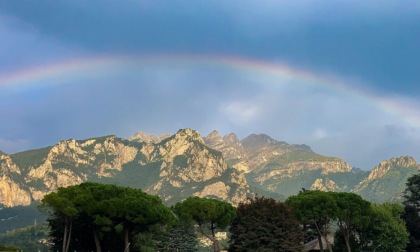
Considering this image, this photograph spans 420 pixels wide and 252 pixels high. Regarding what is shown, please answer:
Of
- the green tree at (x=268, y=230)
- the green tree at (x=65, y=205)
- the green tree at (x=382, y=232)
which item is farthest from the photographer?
the green tree at (x=382, y=232)

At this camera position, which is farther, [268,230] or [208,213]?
[208,213]

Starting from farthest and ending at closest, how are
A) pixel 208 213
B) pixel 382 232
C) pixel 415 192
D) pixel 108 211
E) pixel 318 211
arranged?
pixel 415 192, pixel 382 232, pixel 208 213, pixel 318 211, pixel 108 211

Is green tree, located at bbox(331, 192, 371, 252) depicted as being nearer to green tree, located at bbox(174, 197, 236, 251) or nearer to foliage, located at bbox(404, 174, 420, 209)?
green tree, located at bbox(174, 197, 236, 251)

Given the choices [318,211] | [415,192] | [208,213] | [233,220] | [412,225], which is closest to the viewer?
[318,211]

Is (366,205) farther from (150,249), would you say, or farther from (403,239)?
(150,249)

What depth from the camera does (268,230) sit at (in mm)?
52594

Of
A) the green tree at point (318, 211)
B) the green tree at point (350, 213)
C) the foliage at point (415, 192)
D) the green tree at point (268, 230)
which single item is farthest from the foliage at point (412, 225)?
the green tree at point (268, 230)

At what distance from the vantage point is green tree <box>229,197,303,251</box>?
52125 millimetres

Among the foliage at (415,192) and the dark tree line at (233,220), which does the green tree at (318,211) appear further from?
the foliage at (415,192)

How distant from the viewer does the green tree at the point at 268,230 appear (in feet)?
171

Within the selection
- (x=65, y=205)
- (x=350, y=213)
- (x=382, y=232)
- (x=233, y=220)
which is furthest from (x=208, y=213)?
(x=382, y=232)

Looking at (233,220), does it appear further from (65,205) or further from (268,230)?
(65,205)

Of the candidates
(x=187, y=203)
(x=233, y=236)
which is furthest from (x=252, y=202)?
(x=187, y=203)

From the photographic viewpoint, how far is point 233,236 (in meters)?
55.0
